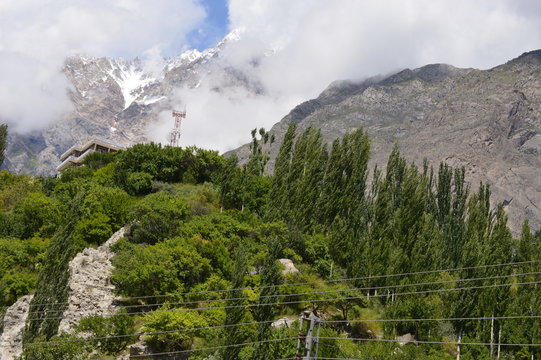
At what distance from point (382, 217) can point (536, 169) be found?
335 ft

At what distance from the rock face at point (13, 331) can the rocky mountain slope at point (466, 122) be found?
100063 millimetres

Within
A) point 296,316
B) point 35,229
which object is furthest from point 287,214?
point 35,229

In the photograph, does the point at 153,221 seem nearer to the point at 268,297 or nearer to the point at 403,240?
the point at 268,297

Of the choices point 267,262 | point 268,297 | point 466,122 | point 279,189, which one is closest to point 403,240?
point 279,189

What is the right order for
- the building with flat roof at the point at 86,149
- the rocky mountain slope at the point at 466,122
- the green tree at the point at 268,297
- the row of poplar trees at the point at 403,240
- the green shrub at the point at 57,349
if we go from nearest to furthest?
the green shrub at the point at 57,349
the green tree at the point at 268,297
the row of poplar trees at the point at 403,240
the building with flat roof at the point at 86,149
the rocky mountain slope at the point at 466,122

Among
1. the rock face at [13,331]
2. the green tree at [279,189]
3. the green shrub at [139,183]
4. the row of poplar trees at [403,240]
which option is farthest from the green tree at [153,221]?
the green shrub at [139,183]

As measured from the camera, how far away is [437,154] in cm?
13725

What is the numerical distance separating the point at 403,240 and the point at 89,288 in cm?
2381

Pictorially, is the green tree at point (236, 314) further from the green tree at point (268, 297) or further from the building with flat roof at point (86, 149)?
the building with flat roof at point (86, 149)

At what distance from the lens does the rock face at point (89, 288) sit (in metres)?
31.9

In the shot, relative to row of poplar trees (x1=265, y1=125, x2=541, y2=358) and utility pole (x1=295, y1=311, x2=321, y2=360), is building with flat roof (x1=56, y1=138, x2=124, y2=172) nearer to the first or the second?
row of poplar trees (x1=265, y1=125, x2=541, y2=358)

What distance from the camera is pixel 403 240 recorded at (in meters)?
43.7

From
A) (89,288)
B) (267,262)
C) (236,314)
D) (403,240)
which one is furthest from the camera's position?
(403,240)

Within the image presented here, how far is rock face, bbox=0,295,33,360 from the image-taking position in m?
29.5
